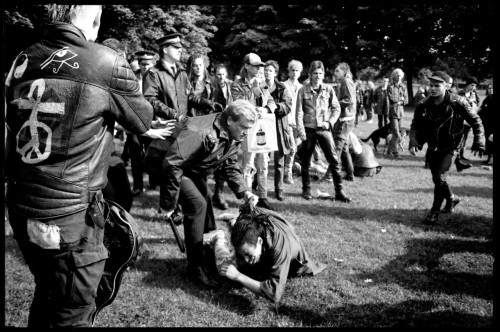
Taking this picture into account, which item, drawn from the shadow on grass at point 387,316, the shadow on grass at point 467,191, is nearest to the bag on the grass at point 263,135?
the shadow on grass at point 387,316

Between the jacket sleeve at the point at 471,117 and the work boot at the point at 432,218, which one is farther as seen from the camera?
the work boot at the point at 432,218

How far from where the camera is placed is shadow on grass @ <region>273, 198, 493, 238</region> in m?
5.70

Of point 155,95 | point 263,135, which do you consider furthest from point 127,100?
point 263,135

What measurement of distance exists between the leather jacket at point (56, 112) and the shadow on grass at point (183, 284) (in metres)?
2.03

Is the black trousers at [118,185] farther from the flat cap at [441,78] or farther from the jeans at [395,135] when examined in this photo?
the jeans at [395,135]

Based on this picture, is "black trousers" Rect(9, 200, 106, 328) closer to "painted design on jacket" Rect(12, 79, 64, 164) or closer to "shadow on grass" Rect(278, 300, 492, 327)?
"painted design on jacket" Rect(12, 79, 64, 164)

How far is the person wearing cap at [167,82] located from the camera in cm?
514

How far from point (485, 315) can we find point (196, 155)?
2854mm

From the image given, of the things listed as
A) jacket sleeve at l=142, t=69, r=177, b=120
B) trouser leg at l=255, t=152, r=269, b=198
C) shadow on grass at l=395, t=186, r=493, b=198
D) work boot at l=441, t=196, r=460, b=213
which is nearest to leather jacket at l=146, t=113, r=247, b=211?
jacket sleeve at l=142, t=69, r=177, b=120

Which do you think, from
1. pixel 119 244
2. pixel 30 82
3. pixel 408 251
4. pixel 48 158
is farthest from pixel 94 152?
pixel 408 251

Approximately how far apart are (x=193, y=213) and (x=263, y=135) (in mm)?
2563

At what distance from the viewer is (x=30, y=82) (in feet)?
6.59

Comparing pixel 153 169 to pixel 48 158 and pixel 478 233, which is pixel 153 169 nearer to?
pixel 48 158

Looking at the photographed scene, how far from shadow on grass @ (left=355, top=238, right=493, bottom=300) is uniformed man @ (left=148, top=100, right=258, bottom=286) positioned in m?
1.69
